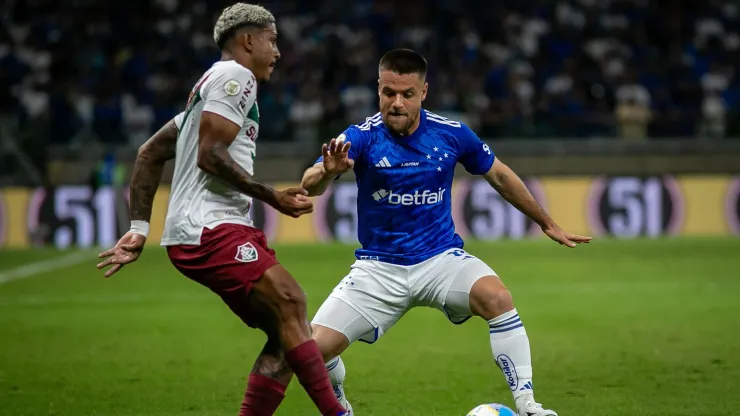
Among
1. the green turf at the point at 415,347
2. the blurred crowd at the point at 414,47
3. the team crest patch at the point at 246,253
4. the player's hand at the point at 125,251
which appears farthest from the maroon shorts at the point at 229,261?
the blurred crowd at the point at 414,47

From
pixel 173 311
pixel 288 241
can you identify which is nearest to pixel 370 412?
pixel 173 311

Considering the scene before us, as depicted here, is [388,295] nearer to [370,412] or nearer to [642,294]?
[370,412]

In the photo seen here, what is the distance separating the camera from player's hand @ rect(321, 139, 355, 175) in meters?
5.47

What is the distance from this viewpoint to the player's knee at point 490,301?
19.1 feet

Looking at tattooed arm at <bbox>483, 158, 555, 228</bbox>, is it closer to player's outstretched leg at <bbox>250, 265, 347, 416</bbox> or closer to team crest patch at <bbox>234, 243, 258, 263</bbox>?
player's outstretched leg at <bbox>250, 265, 347, 416</bbox>

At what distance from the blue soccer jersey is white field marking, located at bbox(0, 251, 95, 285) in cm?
984

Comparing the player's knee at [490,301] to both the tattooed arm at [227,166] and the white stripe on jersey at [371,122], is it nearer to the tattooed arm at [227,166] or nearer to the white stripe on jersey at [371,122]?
the white stripe on jersey at [371,122]

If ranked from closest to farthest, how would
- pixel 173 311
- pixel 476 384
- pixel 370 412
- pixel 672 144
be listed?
pixel 370 412 < pixel 476 384 < pixel 173 311 < pixel 672 144

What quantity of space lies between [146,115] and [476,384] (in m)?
14.4

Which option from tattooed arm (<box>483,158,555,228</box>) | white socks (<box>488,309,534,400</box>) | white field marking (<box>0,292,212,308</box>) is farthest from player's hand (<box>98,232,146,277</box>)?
white field marking (<box>0,292,212,308</box>)

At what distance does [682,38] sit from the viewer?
22.9m

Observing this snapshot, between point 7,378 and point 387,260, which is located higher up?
point 387,260

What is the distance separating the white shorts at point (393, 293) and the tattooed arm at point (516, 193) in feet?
1.58

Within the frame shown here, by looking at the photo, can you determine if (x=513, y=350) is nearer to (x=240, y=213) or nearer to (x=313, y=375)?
(x=313, y=375)
